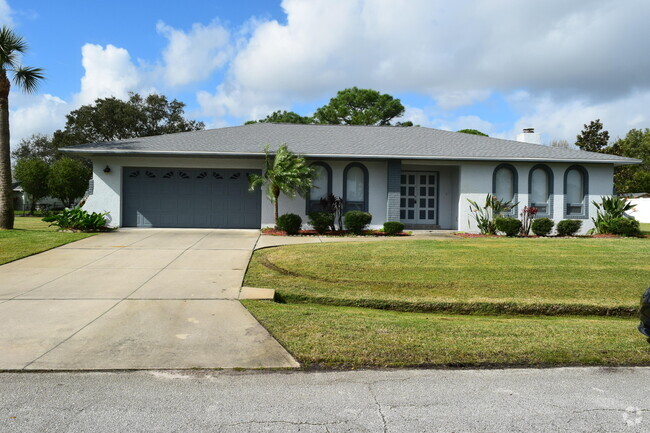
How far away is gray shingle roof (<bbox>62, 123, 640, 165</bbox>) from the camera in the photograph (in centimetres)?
1719

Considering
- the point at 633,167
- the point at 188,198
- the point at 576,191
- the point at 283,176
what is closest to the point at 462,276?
the point at 283,176

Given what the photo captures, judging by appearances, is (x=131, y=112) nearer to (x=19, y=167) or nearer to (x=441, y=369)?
(x=19, y=167)

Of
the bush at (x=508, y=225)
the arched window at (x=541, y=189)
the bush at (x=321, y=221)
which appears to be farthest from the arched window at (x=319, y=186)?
the arched window at (x=541, y=189)

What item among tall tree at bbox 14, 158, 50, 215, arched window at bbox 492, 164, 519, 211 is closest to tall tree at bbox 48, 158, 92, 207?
tall tree at bbox 14, 158, 50, 215

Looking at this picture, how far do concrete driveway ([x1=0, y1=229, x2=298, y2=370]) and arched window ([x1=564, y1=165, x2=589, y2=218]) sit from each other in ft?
46.4

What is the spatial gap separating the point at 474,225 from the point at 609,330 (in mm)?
12704

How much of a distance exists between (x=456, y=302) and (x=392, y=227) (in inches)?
355

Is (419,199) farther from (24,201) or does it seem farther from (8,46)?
(24,201)

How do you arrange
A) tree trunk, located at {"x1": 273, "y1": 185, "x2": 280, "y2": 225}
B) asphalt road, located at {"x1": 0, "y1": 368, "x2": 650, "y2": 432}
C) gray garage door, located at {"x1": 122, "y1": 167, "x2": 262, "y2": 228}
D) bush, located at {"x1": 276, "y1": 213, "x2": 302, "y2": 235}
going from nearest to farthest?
1. asphalt road, located at {"x1": 0, "y1": 368, "x2": 650, "y2": 432}
2. bush, located at {"x1": 276, "y1": 213, "x2": 302, "y2": 235}
3. tree trunk, located at {"x1": 273, "y1": 185, "x2": 280, "y2": 225}
4. gray garage door, located at {"x1": 122, "y1": 167, "x2": 262, "y2": 228}

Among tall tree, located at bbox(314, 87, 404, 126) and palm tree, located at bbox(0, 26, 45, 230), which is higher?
tall tree, located at bbox(314, 87, 404, 126)

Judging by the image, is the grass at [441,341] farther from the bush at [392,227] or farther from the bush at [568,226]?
the bush at [568,226]

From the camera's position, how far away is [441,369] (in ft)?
14.9

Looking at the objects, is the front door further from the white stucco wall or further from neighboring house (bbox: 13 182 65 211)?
neighboring house (bbox: 13 182 65 211)

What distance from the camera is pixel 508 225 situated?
1658 centimetres
